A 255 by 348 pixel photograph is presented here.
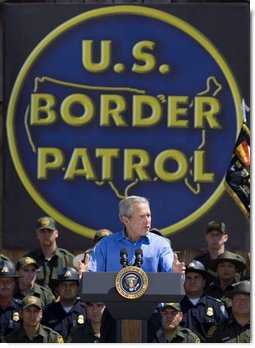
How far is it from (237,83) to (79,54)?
1.63 metres

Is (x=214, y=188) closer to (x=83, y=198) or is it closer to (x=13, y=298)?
(x=83, y=198)

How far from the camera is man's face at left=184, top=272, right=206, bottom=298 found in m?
13.7

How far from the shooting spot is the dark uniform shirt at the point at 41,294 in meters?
13.6

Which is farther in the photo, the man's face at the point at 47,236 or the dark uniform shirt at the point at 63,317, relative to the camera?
the man's face at the point at 47,236

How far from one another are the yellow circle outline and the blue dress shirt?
218 inches

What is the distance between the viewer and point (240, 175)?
586 inches

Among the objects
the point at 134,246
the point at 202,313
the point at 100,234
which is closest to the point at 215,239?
the point at 202,313

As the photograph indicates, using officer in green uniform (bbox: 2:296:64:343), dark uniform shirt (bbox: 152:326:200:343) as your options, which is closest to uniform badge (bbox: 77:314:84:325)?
officer in green uniform (bbox: 2:296:64:343)

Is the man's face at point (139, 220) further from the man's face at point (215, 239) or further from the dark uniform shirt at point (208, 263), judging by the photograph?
the man's face at point (215, 239)

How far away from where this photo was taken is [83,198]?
50.5ft

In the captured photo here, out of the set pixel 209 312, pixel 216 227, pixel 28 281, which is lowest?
pixel 209 312

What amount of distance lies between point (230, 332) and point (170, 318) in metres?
0.52

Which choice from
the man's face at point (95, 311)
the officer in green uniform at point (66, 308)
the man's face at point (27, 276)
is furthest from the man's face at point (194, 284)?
the man's face at point (27, 276)

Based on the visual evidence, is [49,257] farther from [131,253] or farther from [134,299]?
[134,299]
